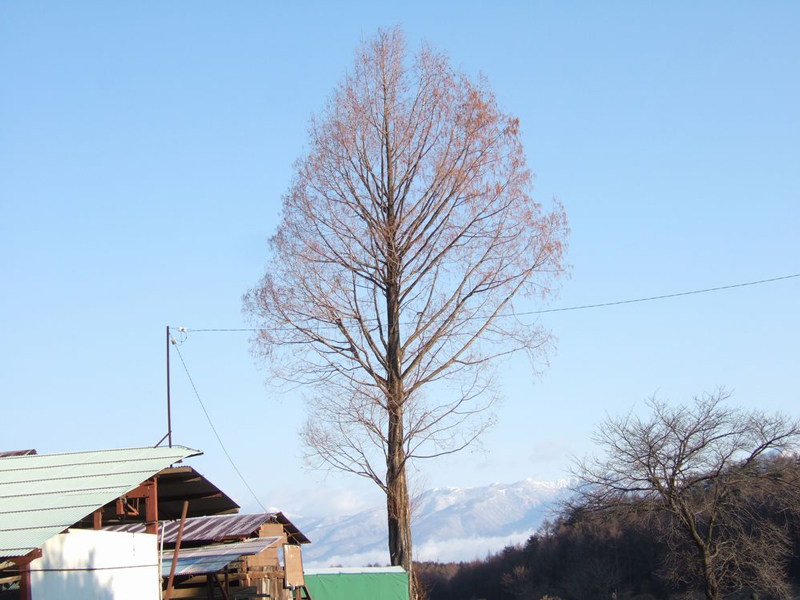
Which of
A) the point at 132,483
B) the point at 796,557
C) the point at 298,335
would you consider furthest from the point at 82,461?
the point at 796,557

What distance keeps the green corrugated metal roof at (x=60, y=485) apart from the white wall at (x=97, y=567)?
55 centimetres

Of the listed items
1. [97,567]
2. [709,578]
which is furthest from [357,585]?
[97,567]

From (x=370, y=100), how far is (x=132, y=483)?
33.5 feet

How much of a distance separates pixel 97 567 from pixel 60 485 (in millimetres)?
1218

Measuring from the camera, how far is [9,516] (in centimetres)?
1109

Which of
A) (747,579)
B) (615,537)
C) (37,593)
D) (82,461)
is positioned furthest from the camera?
(615,537)

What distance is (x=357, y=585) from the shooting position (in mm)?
26234

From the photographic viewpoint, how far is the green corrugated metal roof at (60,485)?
1044cm

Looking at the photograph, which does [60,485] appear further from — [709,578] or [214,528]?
[709,578]

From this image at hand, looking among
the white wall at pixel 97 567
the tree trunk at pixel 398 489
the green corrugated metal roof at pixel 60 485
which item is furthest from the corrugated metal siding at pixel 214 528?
the green corrugated metal roof at pixel 60 485

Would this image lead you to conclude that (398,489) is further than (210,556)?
No

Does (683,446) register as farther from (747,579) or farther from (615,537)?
(615,537)

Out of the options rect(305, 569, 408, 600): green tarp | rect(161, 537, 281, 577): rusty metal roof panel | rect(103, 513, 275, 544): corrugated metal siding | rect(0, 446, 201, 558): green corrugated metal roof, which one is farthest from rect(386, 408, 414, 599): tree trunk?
rect(103, 513, 275, 544): corrugated metal siding

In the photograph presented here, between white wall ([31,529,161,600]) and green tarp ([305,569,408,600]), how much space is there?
1116 centimetres
